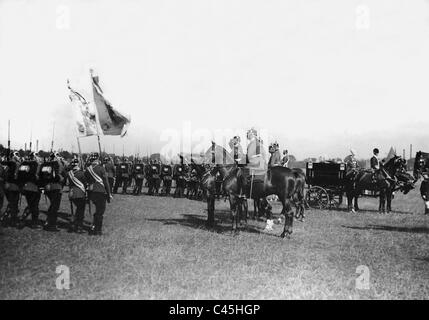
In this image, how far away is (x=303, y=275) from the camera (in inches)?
282

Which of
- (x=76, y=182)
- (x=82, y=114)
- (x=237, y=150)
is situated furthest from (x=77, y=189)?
(x=237, y=150)

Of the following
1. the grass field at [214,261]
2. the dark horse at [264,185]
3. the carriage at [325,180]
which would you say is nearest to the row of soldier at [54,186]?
the grass field at [214,261]

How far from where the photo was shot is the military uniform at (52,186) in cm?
1091

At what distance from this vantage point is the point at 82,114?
44.6ft

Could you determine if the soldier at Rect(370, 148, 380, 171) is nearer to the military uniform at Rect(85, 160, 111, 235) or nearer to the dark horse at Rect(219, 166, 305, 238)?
the dark horse at Rect(219, 166, 305, 238)

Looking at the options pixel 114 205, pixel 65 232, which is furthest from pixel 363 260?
pixel 114 205

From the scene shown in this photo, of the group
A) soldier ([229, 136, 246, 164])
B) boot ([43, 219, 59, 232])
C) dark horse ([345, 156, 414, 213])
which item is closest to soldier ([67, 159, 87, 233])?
boot ([43, 219, 59, 232])

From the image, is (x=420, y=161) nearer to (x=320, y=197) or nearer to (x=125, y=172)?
(x=320, y=197)

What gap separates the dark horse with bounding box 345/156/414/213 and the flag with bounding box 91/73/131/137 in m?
11.2

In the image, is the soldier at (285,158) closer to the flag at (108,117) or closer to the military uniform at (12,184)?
the flag at (108,117)

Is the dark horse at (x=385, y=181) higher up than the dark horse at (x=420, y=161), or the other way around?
the dark horse at (x=420, y=161)

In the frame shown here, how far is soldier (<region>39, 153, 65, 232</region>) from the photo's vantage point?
35.8 ft

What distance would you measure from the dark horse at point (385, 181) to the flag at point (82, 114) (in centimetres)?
1237
